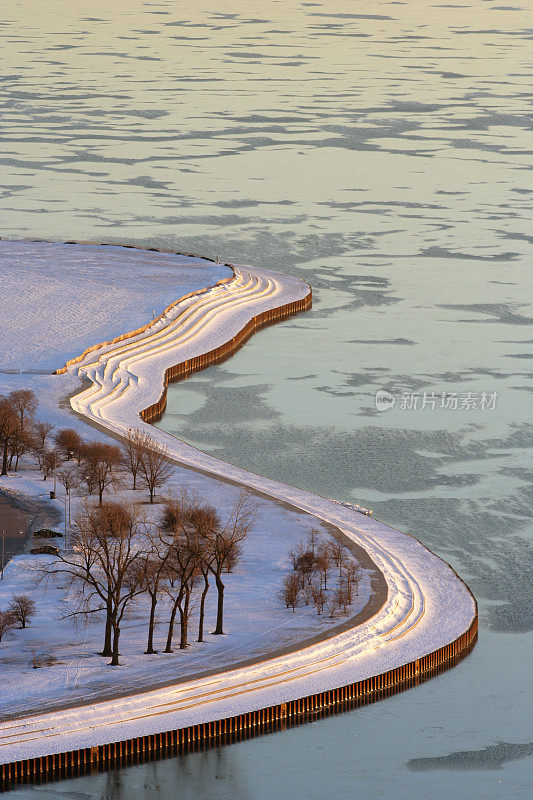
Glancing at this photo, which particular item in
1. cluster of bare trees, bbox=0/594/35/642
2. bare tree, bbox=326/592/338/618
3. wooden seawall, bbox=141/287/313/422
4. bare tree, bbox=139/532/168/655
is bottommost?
wooden seawall, bbox=141/287/313/422

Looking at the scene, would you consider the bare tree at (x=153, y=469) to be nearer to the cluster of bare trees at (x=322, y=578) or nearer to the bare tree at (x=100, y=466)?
the bare tree at (x=100, y=466)

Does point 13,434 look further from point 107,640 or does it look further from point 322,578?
point 107,640

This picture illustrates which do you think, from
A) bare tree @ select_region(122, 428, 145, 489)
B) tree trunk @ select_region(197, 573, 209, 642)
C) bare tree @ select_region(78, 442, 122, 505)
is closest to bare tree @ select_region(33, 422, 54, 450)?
bare tree @ select_region(78, 442, 122, 505)

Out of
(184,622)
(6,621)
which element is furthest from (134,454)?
(184,622)

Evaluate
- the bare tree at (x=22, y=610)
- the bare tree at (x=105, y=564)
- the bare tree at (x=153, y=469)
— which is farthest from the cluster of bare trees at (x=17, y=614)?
the bare tree at (x=153, y=469)

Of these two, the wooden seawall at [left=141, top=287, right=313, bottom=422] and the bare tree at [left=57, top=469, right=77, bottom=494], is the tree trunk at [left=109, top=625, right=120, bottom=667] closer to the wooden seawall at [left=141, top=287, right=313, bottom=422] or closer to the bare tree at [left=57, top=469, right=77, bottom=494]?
the bare tree at [left=57, top=469, right=77, bottom=494]

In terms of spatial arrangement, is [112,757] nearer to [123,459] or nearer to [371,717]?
[371,717]

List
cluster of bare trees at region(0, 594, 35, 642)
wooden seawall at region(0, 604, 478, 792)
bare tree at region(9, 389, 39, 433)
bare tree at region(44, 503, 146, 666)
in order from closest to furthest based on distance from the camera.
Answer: wooden seawall at region(0, 604, 478, 792) < bare tree at region(44, 503, 146, 666) < cluster of bare trees at region(0, 594, 35, 642) < bare tree at region(9, 389, 39, 433)
